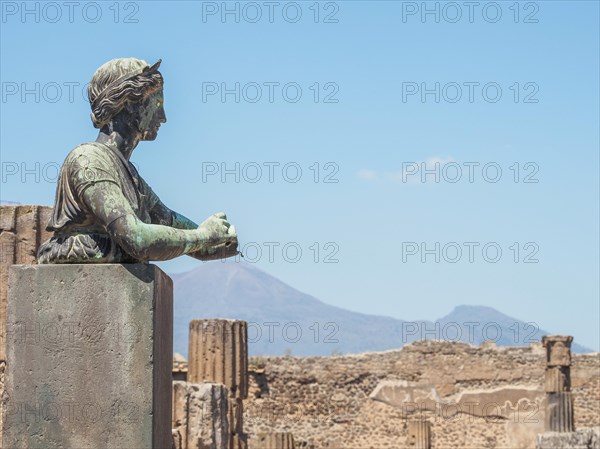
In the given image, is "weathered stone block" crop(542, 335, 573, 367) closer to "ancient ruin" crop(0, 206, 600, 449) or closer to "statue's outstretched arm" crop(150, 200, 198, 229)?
"ancient ruin" crop(0, 206, 600, 449)

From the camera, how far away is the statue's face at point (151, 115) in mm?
4805

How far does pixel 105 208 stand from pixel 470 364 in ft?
85.2

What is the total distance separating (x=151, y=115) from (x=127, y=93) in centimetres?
15

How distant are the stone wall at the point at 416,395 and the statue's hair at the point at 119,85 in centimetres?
2468

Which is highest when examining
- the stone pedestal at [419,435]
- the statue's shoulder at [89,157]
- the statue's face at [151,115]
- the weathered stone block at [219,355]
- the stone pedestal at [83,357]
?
the statue's face at [151,115]

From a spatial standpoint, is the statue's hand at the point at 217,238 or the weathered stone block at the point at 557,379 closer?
the statue's hand at the point at 217,238

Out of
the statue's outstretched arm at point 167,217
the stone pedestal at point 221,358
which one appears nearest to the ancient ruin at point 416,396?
the stone pedestal at point 221,358

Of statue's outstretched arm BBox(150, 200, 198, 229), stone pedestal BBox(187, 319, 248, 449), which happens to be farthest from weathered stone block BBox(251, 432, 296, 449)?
statue's outstretched arm BBox(150, 200, 198, 229)

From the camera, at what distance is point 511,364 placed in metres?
29.8

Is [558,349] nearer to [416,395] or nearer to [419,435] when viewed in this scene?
[419,435]

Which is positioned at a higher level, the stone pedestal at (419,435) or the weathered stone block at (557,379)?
the weathered stone block at (557,379)

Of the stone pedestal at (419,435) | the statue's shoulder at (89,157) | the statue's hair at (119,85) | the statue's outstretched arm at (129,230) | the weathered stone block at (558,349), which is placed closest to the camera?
the statue's outstretched arm at (129,230)

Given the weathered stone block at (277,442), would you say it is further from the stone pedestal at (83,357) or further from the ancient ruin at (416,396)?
the stone pedestal at (83,357)

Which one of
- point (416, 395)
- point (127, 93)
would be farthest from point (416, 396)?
point (127, 93)
